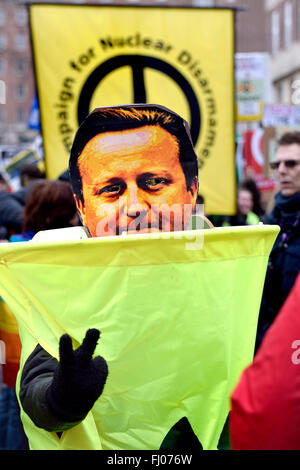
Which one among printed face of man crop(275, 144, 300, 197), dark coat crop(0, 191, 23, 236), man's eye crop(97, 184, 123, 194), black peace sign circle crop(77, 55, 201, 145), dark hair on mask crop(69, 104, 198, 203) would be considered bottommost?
dark coat crop(0, 191, 23, 236)

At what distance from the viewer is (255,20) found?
41.2m

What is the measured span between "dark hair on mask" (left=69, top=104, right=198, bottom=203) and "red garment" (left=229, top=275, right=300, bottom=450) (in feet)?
2.88

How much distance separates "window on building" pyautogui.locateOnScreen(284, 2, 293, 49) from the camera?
2879 cm

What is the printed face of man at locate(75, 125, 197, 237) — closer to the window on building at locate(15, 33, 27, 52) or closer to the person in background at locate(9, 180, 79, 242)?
the person in background at locate(9, 180, 79, 242)

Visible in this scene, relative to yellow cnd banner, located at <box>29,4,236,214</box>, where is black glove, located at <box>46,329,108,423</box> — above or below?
below

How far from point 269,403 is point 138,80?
3084 mm

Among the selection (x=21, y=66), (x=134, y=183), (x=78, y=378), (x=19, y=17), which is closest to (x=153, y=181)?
(x=134, y=183)

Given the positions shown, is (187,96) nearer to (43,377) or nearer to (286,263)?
(286,263)

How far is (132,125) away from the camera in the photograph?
1907 mm

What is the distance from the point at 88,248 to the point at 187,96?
8.72 ft

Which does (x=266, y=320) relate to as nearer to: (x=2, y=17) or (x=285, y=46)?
(x=285, y=46)

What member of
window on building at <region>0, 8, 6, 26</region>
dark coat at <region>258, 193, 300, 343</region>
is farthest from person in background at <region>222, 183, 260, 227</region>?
window on building at <region>0, 8, 6, 26</region>

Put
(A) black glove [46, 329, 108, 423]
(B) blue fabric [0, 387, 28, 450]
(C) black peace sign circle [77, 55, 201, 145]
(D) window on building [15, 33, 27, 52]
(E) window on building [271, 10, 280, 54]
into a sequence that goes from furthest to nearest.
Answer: (D) window on building [15, 33, 27, 52] → (E) window on building [271, 10, 280, 54] → (C) black peace sign circle [77, 55, 201, 145] → (B) blue fabric [0, 387, 28, 450] → (A) black glove [46, 329, 108, 423]
